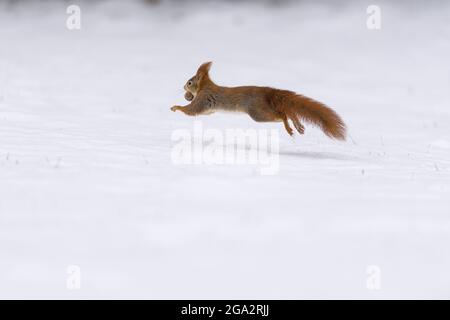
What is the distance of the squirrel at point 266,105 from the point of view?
7660 millimetres

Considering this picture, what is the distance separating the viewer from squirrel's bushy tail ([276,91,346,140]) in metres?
7.63

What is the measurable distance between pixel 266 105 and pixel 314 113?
48 centimetres

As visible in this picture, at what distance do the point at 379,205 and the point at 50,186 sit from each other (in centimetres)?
245

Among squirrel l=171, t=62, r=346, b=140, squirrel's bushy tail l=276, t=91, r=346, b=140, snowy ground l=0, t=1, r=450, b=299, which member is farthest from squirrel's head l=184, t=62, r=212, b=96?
squirrel's bushy tail l=276, t=91, r=346, b=140

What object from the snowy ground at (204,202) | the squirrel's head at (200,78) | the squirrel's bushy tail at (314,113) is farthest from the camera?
the squirrel's head at (200,78)

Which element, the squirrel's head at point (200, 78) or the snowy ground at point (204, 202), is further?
the squirrel's head at point (200, 78)

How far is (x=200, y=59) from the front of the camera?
18.4 m

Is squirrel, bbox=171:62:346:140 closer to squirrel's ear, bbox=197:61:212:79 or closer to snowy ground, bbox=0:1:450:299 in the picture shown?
squirrel's ear, bbox=197:61:212:79

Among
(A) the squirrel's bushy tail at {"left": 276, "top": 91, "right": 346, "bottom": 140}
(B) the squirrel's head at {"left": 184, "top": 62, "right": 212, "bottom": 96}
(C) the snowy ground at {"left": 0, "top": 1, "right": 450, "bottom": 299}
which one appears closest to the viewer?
(C) the snowy ground at {"left": 0, "top": 1, "right": 450, "bottom": 299}

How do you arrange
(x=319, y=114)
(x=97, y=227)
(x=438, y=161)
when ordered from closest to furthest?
(x=97, y=227) → (x=319, y=114) → (x=438, y=161)

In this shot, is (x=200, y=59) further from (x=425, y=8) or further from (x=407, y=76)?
(x=425, y=8)

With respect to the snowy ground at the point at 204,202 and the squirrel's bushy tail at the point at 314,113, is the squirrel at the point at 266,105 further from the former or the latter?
the snowy ground at the point at 204,202

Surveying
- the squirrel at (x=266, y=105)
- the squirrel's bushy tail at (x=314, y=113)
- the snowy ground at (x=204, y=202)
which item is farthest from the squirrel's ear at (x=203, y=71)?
the squirrel's bushy tail at (x=314, y=113)

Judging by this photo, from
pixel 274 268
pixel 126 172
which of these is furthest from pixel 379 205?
pixel 126 172
